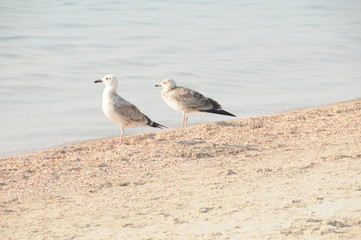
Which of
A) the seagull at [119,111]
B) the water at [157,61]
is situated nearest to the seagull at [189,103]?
the water at [157,61]

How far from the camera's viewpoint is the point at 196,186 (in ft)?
21.2

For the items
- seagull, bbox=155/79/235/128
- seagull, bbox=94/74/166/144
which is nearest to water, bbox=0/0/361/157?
seagull, bbox=155/79/235/128

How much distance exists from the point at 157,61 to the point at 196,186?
14.6 metres

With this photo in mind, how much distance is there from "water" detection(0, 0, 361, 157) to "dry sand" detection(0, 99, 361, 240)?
2.83 metres

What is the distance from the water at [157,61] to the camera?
13094 mm

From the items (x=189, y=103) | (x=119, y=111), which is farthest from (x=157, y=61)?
(x=119, y=111)

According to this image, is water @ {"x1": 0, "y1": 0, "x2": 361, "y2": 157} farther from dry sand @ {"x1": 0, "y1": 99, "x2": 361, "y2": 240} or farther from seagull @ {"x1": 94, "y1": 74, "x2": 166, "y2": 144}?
dry sand @ {"x1": 0, "y1": 99, "x2": 361, "y2": 240}

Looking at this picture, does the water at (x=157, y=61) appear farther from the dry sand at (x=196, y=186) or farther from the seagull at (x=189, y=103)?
the dry sand at (x=196, y=186)

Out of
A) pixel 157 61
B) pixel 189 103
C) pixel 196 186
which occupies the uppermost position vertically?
pixel 196 186

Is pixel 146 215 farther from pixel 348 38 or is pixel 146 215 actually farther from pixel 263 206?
pixel 348 38

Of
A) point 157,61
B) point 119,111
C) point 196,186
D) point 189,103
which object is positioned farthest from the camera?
point 157,61

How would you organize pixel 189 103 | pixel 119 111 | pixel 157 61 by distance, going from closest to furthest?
pixel 119 111 < pixel 189 103 < pixel 157 61

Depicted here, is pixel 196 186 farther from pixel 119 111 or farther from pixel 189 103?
pixel 189 103

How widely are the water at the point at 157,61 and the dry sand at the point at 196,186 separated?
2.83m
